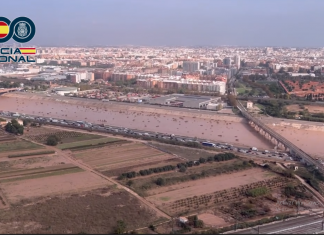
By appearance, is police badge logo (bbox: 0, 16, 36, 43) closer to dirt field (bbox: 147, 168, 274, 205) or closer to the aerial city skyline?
the aerial city skyline

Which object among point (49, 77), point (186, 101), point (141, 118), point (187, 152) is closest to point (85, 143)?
point (187, 152)

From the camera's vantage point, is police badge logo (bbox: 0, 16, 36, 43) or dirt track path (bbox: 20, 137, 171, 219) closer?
dirt track path (bbox: 20, 137, 171, 219)

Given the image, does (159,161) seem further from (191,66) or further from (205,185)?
(191,66)

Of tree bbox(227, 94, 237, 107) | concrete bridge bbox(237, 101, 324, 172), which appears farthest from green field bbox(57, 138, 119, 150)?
tree bbox(227, 94, 237, 107)

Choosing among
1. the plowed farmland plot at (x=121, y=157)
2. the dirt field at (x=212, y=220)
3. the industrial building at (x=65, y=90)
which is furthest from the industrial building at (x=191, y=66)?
the dirt field at (x=212, y=220)

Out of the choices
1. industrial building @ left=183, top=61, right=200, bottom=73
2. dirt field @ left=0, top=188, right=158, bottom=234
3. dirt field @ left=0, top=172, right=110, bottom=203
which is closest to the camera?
dirt field @ left=0, top=188, right=158, bottom=234

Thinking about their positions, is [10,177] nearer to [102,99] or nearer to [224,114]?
[224,114]

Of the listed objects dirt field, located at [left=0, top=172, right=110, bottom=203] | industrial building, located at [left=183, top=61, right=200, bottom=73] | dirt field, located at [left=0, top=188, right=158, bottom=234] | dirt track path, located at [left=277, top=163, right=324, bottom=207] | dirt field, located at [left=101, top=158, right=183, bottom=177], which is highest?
industrial building, located at [left=183, top=61, right=200, bottom=73]
